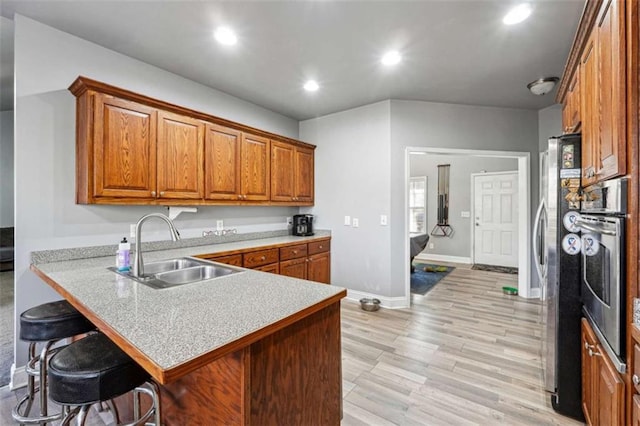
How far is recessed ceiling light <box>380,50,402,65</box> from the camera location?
2603mm

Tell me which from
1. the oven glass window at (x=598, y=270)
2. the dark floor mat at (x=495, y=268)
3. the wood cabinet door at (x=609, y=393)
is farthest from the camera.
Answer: the dark floor mat at (x=495, y=268)

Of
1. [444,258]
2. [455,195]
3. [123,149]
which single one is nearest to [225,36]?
[123,149]

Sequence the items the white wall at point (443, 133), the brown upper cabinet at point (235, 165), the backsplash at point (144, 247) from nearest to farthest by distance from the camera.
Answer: the backsplash at point (144, 247)
the brown upper cabinet at point (235, 165)
the white wall at point (443, 133)

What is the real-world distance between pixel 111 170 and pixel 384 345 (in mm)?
2765

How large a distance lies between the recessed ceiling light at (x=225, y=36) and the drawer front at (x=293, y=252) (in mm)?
2103

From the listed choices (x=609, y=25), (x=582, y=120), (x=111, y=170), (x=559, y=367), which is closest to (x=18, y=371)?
(x=111, y=170)

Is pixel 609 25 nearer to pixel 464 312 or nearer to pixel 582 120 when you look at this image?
pixel 582 120

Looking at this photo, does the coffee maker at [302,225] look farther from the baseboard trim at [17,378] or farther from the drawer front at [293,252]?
the baseboard trim at [17,378]

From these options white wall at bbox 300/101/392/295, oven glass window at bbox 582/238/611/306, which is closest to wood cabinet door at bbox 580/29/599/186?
oven glass window at bbox 582/238/611/306

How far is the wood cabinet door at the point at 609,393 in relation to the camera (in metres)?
1.12

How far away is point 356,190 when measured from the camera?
4004 mm

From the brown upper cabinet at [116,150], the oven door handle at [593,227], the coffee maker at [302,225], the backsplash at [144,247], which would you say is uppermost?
the brown upper cabinet at [116,150]

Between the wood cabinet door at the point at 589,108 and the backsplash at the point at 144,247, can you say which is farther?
the backsplash at the point at 144,247

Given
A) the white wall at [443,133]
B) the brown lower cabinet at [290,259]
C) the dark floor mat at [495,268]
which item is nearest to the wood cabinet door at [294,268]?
the brown lower cabinet at [290,259]
